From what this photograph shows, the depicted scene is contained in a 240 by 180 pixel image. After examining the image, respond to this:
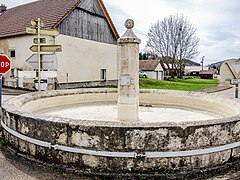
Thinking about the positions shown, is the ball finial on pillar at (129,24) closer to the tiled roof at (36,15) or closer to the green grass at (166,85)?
the tiled roof at (36,15)

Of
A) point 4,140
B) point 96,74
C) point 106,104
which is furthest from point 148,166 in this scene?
point 96,74

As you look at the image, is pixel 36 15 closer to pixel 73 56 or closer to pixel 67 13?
pixel 67 13

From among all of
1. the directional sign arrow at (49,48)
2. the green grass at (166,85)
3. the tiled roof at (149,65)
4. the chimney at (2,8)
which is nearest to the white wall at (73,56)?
the green grass at (166,85)

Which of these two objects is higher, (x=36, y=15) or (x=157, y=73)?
(x=36, y=15)

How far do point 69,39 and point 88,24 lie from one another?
10.6 ft

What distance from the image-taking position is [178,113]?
25.4 feet

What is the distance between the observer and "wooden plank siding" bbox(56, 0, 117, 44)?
20500 millimetres

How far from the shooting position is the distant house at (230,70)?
735 centimetres

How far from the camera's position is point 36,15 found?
877 inches

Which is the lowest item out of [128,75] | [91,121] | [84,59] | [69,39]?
[91,121]

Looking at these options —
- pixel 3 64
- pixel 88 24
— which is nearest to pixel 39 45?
pixel 3 64

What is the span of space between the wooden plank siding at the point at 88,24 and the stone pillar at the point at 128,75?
46.8 ft

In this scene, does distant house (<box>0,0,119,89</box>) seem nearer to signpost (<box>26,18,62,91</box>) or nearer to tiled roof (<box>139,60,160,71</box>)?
signpost (<box>26,18,62,91</box>)

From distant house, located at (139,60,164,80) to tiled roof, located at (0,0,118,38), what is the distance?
22.8 metres
